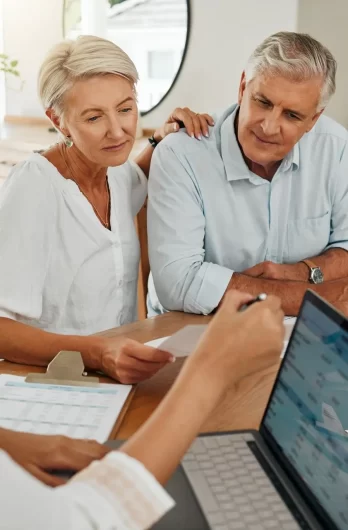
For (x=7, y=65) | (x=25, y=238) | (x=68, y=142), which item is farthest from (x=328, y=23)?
(x=7, y=65)

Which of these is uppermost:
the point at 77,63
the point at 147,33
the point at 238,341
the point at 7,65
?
the point at 77,63

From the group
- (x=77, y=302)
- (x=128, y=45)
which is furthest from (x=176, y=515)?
(x=128, y=45)

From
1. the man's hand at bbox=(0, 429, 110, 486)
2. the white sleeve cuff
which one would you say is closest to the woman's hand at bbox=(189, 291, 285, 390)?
the white sleeve cuff

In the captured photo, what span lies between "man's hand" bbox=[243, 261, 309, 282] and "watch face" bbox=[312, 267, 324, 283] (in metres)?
0.02

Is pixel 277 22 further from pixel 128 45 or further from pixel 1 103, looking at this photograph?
pixel 1 103

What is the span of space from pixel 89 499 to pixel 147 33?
347cm

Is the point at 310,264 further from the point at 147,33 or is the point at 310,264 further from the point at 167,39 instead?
the point at 147,33

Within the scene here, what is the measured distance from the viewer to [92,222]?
1.60 m

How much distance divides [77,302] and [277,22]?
1873 millimetres

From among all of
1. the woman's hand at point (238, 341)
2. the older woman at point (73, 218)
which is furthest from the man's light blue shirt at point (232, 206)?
the woman's hand at point (238, 341)

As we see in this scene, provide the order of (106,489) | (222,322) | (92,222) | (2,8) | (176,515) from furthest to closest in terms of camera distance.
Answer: (2,8), (92,222), (176,515), (222,322), (106,489)

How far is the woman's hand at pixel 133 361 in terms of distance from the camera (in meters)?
1.22

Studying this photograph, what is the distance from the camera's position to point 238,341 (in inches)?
30.9

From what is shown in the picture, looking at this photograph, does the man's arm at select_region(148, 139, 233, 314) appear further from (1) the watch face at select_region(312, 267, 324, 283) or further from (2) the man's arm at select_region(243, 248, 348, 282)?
(1) the watch face at select_region(312, 267, 324, 283)
